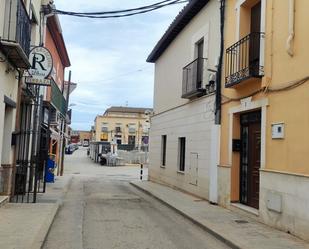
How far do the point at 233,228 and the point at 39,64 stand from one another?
261 inches

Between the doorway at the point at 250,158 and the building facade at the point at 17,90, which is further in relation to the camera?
the doorway at the point at 250,158

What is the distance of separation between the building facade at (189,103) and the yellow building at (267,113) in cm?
98

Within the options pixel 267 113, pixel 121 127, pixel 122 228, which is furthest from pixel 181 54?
pixel 121 127

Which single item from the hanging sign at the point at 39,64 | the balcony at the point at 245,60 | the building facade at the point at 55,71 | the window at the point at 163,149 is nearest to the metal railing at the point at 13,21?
the hanging sign at the point at 39,64

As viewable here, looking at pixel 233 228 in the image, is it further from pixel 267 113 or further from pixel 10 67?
pixel 10 67

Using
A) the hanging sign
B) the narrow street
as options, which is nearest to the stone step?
the narrow street

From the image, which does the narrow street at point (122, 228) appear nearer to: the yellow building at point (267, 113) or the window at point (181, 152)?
the yellow building at point (267, 113)

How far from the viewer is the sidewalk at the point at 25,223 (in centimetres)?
718

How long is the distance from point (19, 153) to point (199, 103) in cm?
601

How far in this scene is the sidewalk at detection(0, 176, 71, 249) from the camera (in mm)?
7184

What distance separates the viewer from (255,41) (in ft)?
36.5

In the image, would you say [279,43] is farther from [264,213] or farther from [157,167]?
[157,167]

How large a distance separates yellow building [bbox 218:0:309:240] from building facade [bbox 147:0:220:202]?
38.5 inches

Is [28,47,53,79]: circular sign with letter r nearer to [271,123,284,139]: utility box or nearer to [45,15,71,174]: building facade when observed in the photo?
[45,15,71,174]: building facade
